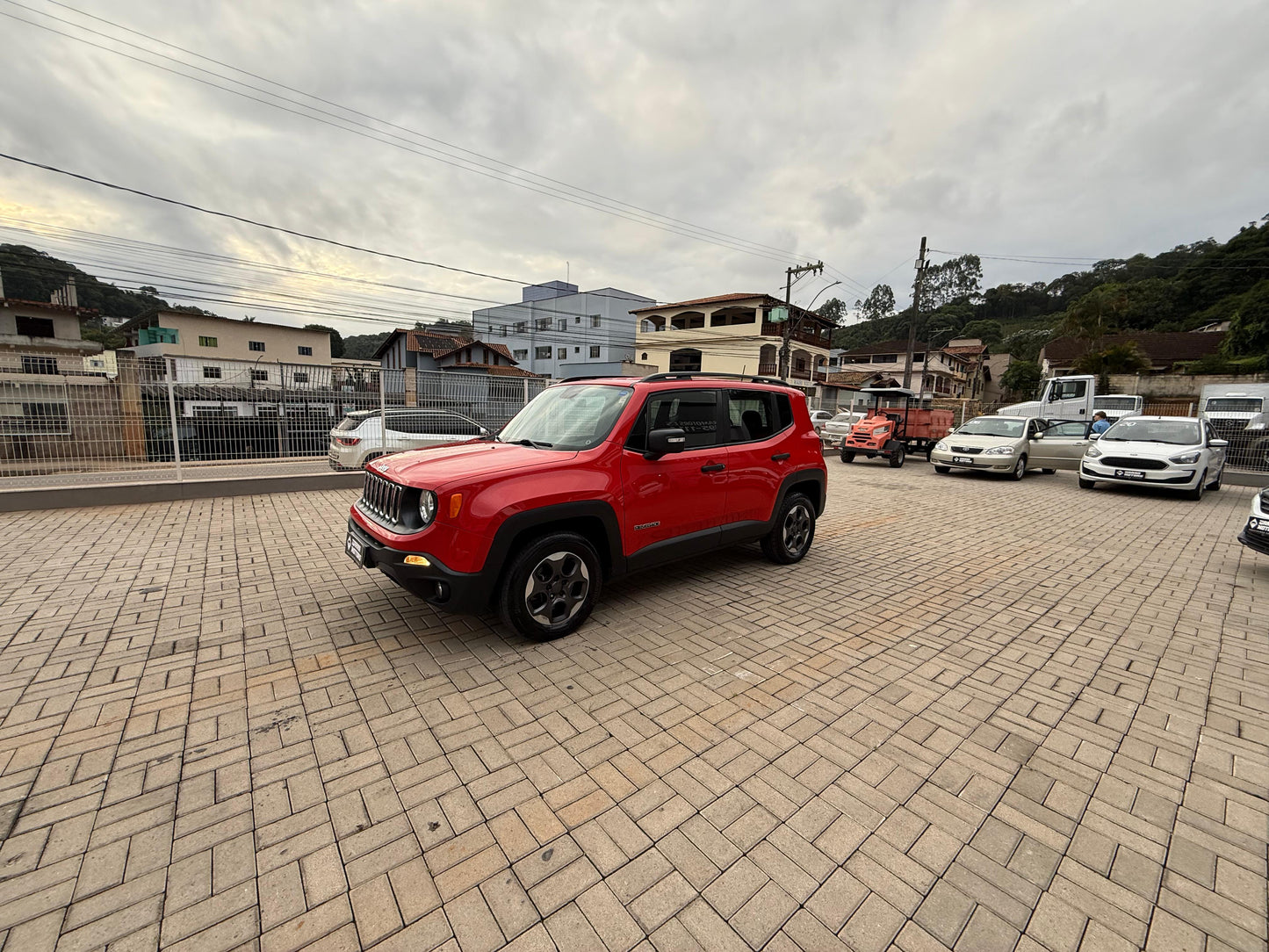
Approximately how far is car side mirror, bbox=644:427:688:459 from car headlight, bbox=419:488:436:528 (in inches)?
58.2

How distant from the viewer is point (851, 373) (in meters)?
52.6

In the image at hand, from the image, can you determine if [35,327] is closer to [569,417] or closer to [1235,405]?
[569,417]

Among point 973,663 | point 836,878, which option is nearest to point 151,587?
point 836,878

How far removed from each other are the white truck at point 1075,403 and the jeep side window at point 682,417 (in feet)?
70.9

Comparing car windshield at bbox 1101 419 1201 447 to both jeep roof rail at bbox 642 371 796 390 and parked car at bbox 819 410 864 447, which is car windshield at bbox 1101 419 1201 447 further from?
jeep roof rail at bbox 642 371 796 390

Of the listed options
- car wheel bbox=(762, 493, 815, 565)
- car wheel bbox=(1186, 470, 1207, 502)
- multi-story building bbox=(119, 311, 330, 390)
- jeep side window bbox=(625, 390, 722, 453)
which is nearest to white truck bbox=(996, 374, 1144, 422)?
car wheel bbox=(1186, 470, 1207, 502)

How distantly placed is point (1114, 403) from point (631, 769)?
91.6 ft

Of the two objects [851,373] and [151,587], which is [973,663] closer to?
[151,587]

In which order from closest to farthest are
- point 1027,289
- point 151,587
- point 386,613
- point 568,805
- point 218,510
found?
point 568,805
point 386,613
point 151,587
point 218,510
point 1027,289

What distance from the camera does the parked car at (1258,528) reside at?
4938 mm

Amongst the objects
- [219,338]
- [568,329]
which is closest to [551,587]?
[219,338]

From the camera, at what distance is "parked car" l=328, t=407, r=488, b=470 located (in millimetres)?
8945

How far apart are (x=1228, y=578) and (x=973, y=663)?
13.5 feet

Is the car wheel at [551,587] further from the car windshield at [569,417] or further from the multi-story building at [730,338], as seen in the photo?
the multi-story building at [730,338]
